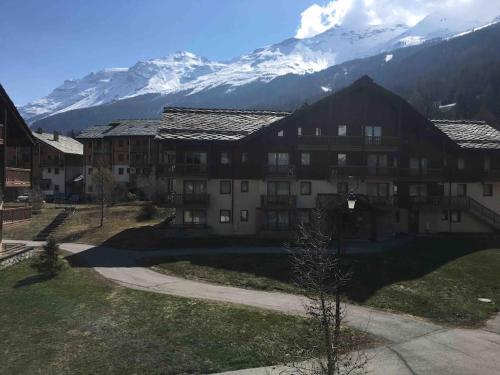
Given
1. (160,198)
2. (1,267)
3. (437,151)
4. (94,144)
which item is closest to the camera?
(1,267)

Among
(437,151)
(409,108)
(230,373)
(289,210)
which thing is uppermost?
(409,108)

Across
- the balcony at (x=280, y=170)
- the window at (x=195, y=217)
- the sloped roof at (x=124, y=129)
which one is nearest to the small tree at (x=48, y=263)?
the window at (x=195, y=217)

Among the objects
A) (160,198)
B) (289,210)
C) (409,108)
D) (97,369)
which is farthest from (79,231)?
(409,108)

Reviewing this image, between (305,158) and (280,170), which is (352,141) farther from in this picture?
(280,170)

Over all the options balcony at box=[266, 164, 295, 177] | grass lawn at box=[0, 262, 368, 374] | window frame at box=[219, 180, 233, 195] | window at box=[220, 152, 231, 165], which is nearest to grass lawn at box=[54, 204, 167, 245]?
window frame at box=[219, 180, 233, 195]

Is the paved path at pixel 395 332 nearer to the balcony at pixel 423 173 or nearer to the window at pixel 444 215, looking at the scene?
the balcony at pixel 423 173

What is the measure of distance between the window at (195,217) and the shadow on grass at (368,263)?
922 centimetres

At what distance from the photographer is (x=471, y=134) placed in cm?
4988

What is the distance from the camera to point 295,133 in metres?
44.8

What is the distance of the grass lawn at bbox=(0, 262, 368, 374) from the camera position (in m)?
17.1

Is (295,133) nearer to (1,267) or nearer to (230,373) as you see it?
(1,267)

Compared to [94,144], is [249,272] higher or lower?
lower

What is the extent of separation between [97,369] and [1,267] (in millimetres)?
17367

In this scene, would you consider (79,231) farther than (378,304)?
Yes
